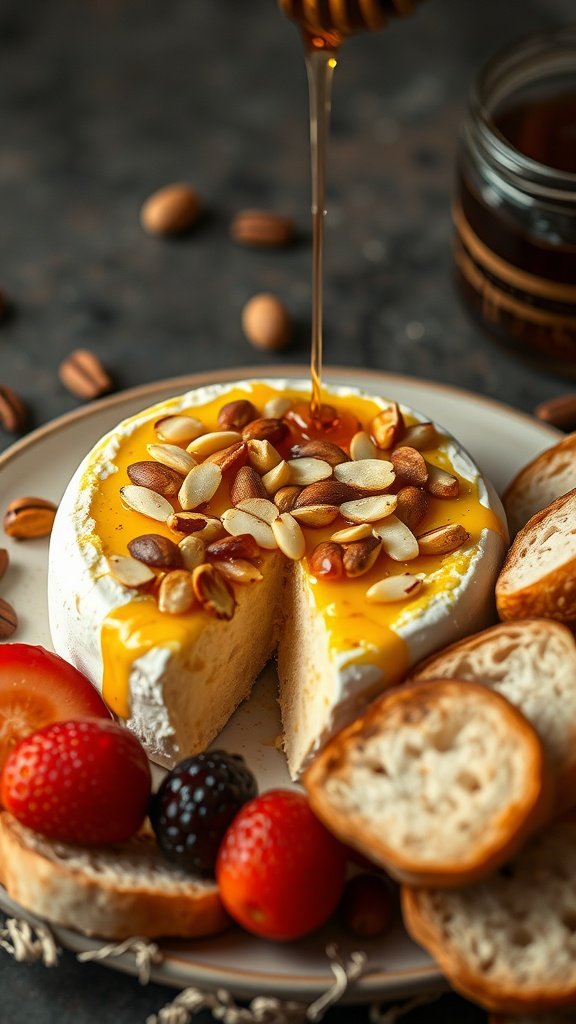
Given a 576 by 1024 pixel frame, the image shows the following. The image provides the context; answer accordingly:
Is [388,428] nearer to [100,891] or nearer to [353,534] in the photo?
[353,534]

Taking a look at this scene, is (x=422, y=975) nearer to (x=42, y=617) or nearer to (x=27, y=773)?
(x=27, y=773)

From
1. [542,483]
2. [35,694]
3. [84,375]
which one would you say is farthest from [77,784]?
[84,375]

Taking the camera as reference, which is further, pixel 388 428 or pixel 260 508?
pixel 388 428

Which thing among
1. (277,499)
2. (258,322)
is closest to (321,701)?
(277,499)

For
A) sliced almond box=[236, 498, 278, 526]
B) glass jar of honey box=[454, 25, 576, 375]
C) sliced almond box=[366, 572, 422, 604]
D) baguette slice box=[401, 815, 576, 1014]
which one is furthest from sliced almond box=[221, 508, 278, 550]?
glass jar of honey box=[454, 25, 576, 375]

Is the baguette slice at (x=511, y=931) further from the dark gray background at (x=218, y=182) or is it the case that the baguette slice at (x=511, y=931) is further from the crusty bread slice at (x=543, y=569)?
the dark gray background at (x=218, y=182)

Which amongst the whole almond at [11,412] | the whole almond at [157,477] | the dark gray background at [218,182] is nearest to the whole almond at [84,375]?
the dark gray background at [218,182]

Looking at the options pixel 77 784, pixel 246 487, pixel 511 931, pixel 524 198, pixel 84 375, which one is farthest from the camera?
pixel 84 375

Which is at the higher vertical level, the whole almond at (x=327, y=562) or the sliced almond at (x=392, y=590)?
the whole almond at (x=327, y=562)
